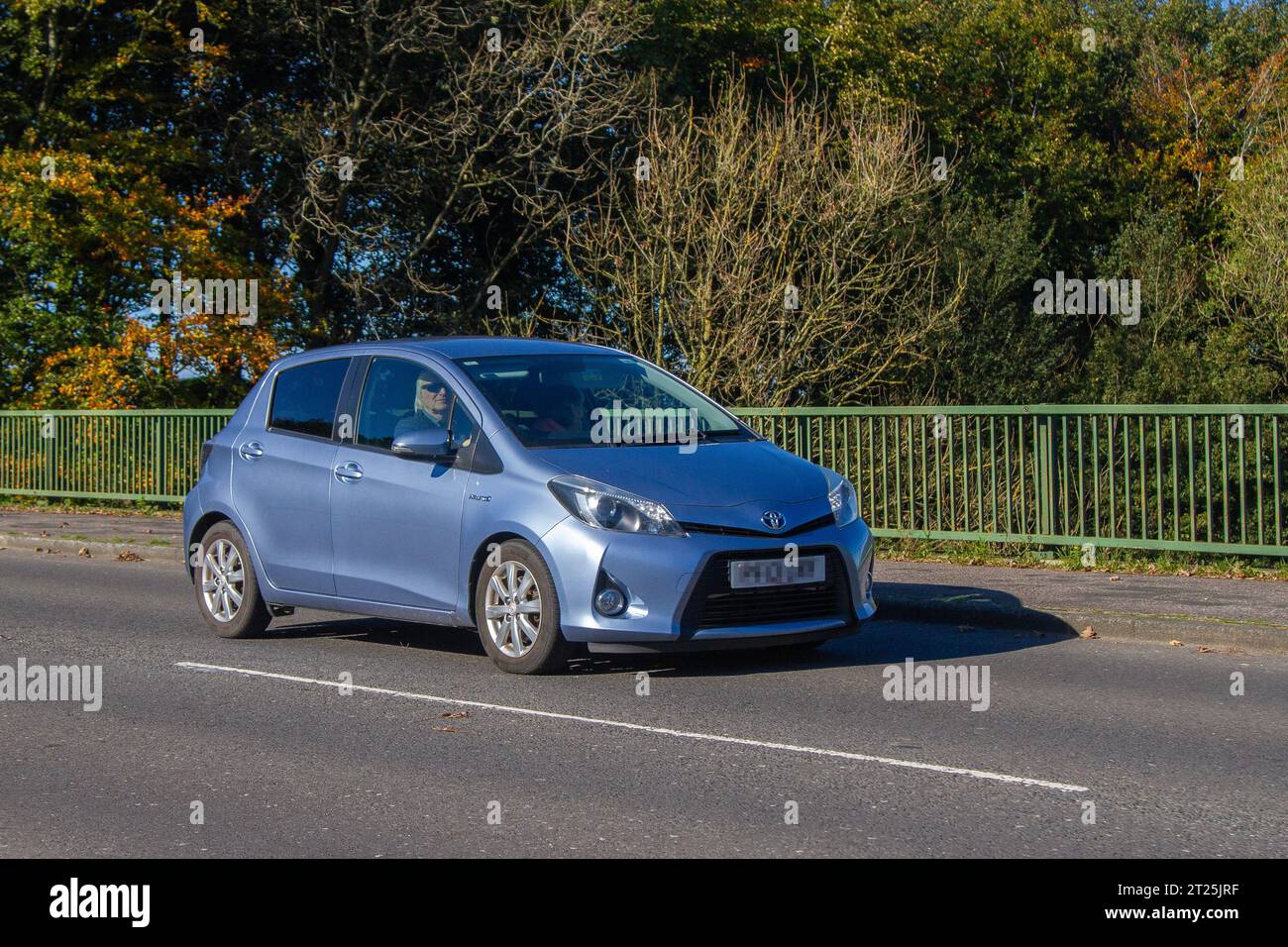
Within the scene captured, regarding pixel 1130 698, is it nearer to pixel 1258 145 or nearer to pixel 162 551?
pixel 162 551

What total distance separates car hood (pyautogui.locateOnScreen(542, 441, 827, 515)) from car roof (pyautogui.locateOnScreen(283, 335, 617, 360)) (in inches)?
47.0

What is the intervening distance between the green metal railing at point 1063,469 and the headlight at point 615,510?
617 centimetres

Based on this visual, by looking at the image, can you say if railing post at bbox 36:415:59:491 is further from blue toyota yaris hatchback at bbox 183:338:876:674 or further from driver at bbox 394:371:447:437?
driver at bbox 394:371:447:437

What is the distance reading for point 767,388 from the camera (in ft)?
77.0

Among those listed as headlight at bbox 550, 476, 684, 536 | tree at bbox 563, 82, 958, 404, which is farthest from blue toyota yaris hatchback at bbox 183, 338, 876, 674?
tree at bbox 563, 82, 958, 404

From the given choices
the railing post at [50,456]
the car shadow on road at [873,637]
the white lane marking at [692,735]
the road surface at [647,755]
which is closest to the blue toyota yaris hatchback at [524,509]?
the road surface at [647,755]

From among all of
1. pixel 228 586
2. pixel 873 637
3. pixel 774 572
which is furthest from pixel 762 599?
pixel 228 586

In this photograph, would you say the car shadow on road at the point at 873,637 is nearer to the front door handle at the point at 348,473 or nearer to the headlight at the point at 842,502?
the headlight at the point at 842,502

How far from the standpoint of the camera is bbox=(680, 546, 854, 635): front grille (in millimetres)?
8516

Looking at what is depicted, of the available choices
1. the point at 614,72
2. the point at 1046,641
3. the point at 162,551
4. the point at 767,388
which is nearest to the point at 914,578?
the point at 1046,641

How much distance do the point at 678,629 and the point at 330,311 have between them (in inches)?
1096

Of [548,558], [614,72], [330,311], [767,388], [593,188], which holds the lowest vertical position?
[548,558]

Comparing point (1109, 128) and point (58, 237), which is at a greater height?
point (1109, 128)

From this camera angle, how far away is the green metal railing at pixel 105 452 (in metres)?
23.0
